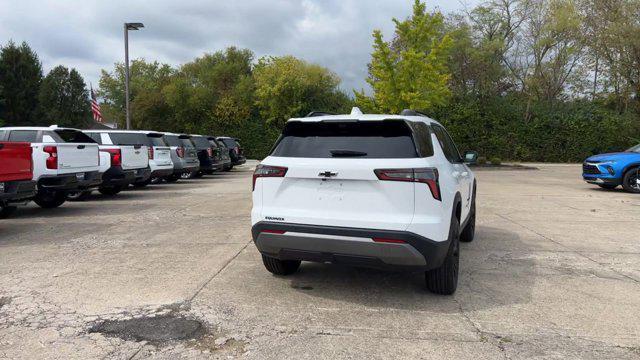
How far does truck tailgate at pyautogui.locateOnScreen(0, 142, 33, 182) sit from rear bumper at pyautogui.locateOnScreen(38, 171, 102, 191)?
3.70 feet

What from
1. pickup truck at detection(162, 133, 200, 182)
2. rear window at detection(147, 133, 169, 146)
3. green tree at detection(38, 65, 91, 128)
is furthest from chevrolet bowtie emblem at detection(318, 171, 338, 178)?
green tree at detection(38, 65, 91, 128)

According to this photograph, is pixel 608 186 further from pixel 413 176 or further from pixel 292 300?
pixel 292 300

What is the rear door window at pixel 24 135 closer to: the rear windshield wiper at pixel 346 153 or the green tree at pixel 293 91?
the rear windshield wiper at pixel 346 153

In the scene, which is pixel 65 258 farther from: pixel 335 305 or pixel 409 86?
pixel 409 86

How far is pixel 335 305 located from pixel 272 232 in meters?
0.90

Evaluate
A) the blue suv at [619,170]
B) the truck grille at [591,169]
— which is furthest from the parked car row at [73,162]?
the blue suv at [619,170]

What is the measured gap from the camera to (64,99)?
47.5 meters

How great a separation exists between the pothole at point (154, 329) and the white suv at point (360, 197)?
1.04m

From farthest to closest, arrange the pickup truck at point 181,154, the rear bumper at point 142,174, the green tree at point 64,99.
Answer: the green tree at point 64,99
the pickup truck at point 181,154
the rear bumper at point 142,174

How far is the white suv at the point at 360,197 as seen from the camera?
13.6 ft

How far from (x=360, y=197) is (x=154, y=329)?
79.5 inches

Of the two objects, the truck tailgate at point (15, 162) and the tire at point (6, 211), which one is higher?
the truck tailgate at point (15, 162)

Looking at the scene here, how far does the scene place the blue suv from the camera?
47.1 ft

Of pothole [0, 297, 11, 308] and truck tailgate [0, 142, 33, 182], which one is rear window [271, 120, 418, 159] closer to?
pothole [0, 297, 11, 308]
